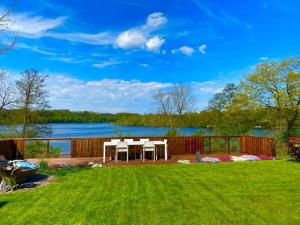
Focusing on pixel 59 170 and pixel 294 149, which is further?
pixel 294 149

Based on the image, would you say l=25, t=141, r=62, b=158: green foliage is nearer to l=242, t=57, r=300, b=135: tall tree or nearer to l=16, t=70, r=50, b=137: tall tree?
l=16, t=70, r=50, b=137: tall tree

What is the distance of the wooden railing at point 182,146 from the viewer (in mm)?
12641

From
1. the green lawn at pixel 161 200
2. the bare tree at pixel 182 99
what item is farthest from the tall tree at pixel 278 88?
the green lawn at pixel 161 200

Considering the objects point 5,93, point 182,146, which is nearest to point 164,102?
point 182,146

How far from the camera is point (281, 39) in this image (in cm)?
2166

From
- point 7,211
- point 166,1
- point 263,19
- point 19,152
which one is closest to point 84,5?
point 166,1

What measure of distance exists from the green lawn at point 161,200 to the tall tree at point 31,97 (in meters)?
12.0

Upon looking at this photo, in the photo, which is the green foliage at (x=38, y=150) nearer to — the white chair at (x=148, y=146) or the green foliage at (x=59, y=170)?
the green foliage at (x=59, y=170)

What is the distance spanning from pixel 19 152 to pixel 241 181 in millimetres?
9391

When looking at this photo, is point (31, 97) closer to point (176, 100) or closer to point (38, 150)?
point (38, 150)

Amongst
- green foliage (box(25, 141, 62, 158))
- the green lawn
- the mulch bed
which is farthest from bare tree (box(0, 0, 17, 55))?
green foliage (box(25, 141, 62, 158))

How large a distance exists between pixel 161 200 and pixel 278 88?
15.9 metres

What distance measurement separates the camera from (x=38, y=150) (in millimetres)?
14398

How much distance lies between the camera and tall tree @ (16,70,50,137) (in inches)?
748
